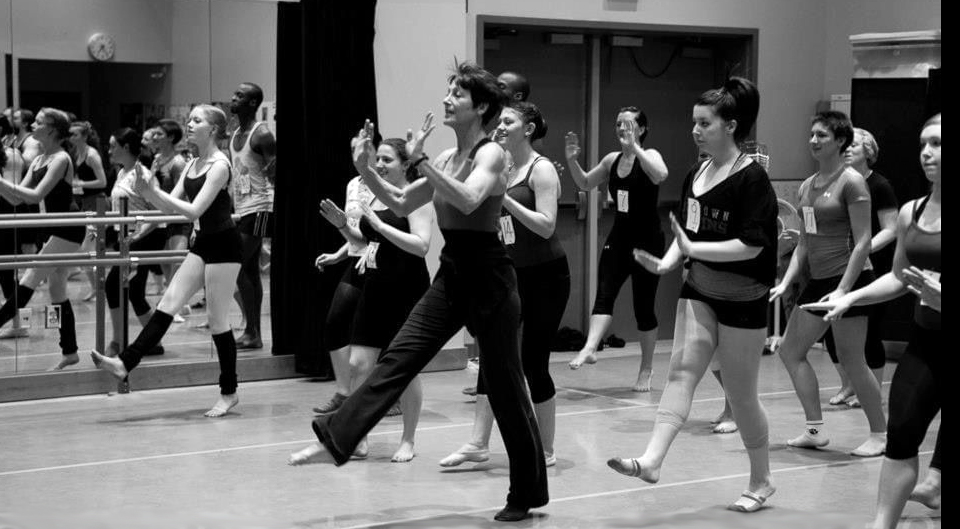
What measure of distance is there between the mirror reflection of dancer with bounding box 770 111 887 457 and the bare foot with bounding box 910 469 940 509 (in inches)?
40.9

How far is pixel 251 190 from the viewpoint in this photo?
28.7ft

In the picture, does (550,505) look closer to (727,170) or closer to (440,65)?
(727,170)

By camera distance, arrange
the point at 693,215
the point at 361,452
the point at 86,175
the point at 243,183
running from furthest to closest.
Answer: the point at 243,183
the point at 86,175
the point at 361,452
the point at 693,215

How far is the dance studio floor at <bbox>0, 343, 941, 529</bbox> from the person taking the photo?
5.13 meters

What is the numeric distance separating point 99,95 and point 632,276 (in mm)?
3404

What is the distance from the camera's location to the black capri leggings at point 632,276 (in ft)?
27.1

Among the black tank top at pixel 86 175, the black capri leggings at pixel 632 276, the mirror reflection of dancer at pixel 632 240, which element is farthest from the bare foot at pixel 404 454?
the black tank top at pixel 86 175

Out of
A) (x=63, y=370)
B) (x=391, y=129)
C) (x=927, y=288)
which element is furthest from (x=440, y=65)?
(x=927, y=288)

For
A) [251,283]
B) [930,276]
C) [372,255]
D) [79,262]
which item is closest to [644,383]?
[251,283]

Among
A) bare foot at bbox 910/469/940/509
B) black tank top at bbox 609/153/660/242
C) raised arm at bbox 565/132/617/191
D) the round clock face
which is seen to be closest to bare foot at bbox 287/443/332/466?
bare foot at bbox 910/469/940/509

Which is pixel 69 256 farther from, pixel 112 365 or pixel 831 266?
pixel 831 266

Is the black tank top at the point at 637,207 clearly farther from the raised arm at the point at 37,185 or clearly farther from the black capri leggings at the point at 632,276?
the raised arm at the point at 37,185

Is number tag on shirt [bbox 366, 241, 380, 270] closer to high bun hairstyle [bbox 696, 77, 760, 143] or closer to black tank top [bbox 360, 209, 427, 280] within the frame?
black tank top [bbox 360, 209, 427, 280]

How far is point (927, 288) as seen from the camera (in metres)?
4.06
